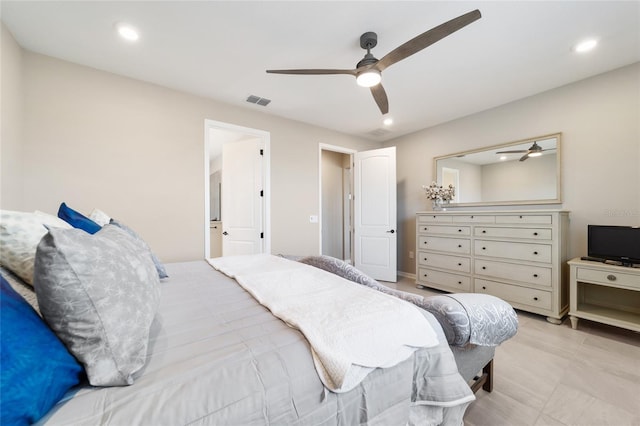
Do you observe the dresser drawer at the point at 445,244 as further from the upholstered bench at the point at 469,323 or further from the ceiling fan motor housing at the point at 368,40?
the ceiling fan motor housing at the point at 368,40

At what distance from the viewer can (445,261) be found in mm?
3361

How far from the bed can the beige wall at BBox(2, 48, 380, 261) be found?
1.84 meters

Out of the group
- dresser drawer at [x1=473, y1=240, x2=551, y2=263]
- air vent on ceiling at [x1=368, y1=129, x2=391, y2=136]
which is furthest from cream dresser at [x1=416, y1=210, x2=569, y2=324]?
air vent on ceiling at [x1=368, y1=129, x2=391, y2=136]

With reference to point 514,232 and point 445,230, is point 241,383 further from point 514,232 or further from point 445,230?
point 445,230

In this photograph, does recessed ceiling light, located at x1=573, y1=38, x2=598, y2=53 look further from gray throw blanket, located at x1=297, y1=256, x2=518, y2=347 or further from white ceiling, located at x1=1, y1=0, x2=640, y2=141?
gray throw blanket, located at x1=297, y1=256, x2=518, y2=347

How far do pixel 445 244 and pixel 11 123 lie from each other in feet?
15.0

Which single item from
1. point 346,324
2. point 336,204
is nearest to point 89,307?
point 346,324

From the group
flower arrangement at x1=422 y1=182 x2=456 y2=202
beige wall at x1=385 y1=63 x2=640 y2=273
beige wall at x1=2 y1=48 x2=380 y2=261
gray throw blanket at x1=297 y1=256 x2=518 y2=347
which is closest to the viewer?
gray throw blanket at x1=297 y1=256 x2=518 y2=347

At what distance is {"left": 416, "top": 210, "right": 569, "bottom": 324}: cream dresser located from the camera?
2.50m

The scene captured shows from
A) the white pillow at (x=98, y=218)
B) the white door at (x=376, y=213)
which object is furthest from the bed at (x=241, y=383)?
the white door at (x=376, y=213)

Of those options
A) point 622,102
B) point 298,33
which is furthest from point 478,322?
point 622,102

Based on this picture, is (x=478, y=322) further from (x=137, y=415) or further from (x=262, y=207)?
(x=262, y=207)

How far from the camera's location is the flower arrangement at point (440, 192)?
145 inches

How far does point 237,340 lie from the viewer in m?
0.85
